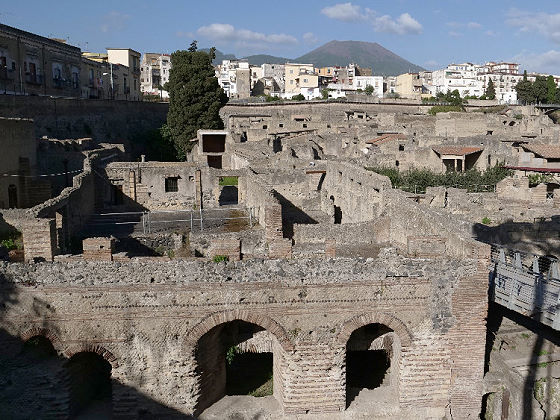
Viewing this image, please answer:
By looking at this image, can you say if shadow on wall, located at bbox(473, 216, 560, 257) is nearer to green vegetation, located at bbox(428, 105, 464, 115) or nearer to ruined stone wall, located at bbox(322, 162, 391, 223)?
ruined stone wall, located at bbox(322, 162, 391, 223)

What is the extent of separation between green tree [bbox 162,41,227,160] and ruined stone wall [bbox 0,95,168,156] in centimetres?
461

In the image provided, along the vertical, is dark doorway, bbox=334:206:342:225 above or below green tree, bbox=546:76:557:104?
below

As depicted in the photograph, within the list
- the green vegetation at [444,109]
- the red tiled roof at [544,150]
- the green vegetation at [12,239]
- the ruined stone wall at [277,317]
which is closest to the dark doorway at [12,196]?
the green vegetation at [12,239]

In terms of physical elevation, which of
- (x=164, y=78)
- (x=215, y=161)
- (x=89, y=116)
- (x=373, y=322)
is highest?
(x=164, y=78)

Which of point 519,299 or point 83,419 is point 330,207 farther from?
point 83,419

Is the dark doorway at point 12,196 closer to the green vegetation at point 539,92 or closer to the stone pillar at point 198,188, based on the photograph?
the stone pillar at point 198,188

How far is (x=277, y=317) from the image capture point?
8984 mm

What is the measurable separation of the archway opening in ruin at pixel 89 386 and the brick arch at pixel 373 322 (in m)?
4.23

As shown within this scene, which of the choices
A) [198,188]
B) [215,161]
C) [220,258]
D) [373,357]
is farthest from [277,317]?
[215,161]

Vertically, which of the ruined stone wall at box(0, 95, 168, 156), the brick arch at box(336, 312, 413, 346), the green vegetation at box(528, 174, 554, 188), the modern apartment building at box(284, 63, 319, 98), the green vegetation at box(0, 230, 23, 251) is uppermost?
the modern apartment building at box(284, 63, 319, 98)

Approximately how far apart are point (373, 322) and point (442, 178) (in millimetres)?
21121

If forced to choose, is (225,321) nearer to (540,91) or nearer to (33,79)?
(33,79)

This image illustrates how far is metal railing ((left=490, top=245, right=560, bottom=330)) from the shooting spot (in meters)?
9.42

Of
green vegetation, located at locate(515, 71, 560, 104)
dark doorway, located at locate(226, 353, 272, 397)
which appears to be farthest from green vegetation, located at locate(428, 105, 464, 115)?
dark doorway, located at locate(226, 353, 272, 397)
